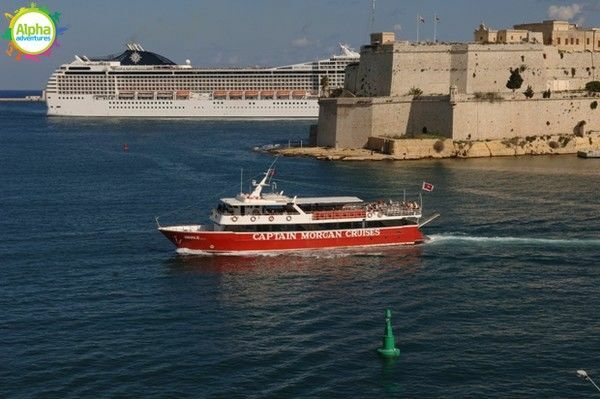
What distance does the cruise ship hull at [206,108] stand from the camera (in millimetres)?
121562

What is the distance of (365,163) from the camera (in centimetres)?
6225

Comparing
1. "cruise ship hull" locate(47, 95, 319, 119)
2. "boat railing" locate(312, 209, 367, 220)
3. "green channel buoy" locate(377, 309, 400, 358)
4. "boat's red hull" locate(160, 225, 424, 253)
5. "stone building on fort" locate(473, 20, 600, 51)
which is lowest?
"green channel buoy" locate(377, 309, 400, 358)

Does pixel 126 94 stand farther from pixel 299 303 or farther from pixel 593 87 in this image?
pixel 299 303

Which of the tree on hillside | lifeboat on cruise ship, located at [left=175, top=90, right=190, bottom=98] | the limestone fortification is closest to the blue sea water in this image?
the limestone fortification

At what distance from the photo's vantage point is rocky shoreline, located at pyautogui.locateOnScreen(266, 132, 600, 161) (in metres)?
64.7

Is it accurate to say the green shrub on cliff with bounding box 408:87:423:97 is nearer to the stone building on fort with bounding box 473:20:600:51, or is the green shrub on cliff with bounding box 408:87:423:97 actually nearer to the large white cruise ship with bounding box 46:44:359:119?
the stone building on fort with bounding box 473:20:600:51

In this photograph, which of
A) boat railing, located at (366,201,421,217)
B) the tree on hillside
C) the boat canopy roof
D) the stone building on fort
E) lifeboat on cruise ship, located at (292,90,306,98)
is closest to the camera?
the boat canopy roof

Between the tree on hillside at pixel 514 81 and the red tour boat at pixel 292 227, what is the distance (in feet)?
128

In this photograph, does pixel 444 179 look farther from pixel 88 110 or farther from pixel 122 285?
pixel 88 110

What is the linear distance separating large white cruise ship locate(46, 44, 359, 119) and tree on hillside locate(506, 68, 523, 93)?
5172cm

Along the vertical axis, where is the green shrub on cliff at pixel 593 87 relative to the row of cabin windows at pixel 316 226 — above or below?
above

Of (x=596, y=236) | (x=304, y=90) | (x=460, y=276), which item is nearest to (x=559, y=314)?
(x=460, y=276)

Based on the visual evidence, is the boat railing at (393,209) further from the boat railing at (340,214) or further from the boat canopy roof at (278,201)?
the boat canopy roof at (278,201)

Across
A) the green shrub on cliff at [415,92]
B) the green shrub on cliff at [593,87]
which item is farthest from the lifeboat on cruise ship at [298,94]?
the green shrub on cliff at [593,87]
